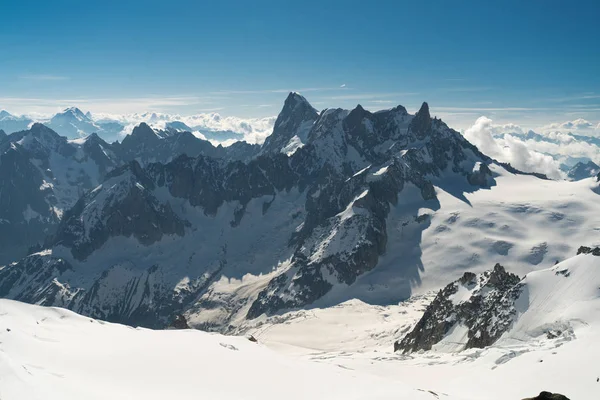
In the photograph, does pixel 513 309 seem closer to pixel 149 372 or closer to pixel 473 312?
pixel 473 312

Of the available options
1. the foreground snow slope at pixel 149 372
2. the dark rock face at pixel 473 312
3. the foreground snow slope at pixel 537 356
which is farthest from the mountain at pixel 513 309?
the foreground snow slope at pixel 149 372

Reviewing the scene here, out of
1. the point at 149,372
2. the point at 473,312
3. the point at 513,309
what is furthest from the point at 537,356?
the point at 149,372

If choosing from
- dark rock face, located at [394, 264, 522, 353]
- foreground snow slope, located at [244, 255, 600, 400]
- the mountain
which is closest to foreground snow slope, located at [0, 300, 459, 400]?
foreground snow slope, located at [244, 255, 600, 400]

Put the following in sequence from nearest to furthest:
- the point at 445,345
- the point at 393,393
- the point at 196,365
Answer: the point at 393,393
the point at 196,365
the point at 445,345

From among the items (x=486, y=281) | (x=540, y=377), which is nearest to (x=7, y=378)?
(x=540, y=377)

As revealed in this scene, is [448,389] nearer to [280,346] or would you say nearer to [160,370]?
[160,370]
